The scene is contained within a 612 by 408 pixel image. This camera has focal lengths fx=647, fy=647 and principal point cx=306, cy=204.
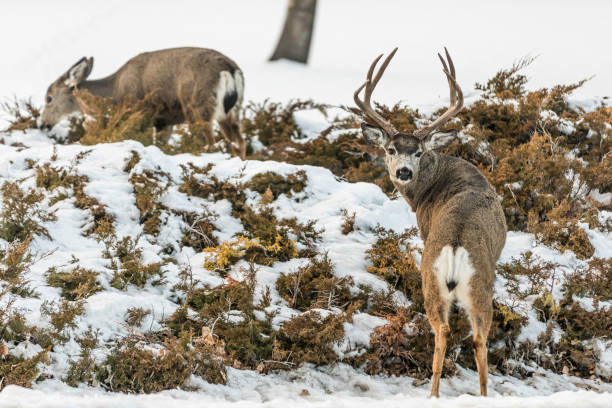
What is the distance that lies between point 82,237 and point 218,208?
1556mm

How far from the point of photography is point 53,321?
4.52m

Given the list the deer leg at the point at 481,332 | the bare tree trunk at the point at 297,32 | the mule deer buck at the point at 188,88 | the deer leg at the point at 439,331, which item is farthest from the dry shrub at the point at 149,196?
the bare tree trunk at the point at 297,32

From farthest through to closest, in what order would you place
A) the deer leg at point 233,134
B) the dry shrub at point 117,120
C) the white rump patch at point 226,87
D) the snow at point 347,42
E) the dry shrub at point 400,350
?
the snow at point 347,42
the deer leg at point 233,134
the white rump patch at point 226,87
the dry shrub at point 117,120
the dry shrub at point 400,350

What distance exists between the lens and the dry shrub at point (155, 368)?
14.1 feet

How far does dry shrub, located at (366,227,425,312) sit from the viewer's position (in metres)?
5.89

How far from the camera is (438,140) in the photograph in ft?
19.4

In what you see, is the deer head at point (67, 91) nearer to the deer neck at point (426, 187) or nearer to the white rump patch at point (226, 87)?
the white rump patch at point (226, 87)

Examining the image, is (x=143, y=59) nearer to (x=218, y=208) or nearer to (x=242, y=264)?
(x=218, y=208)

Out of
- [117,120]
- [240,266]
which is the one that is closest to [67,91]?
[117,120]

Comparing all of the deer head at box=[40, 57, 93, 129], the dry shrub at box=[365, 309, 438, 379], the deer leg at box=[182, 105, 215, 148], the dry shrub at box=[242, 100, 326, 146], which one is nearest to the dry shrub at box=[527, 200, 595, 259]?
the dry shrub at box=[365, 309, 438, 379]

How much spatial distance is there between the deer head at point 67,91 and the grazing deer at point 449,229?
7.17 metres

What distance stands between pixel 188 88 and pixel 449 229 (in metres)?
6.38

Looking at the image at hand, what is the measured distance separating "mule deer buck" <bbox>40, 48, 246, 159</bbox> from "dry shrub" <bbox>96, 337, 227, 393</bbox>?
5.73m

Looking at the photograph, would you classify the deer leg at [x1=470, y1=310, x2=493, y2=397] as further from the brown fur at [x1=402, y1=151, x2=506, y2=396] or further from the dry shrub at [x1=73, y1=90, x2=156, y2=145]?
the dry shrub at [x1=73, y1=90, x2=156, y2=145]
